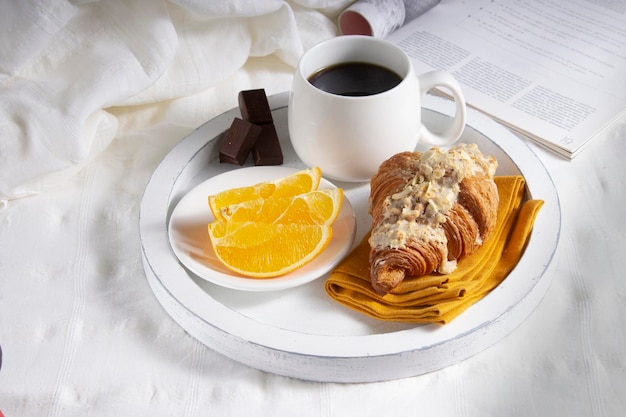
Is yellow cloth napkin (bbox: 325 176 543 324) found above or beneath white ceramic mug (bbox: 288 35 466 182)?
beneath

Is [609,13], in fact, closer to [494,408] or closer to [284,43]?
[284,43]

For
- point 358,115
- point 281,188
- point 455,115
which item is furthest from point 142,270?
point 455,115

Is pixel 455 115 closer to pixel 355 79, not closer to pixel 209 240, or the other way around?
pixel 355 79

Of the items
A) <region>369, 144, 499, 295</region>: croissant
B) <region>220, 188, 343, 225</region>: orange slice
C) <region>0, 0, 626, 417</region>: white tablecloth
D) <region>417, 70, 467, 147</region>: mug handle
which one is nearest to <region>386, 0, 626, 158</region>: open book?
<region>0, 0, 626, 417</region>: white tablecloth

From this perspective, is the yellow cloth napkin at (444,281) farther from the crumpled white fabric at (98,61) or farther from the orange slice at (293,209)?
the crumpled white fabric at (98,61)

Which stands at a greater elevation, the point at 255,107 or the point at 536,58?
the point at 255,107

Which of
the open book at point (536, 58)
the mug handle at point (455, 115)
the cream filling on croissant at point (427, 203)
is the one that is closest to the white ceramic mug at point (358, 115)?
the mug handle at point (455, 115)

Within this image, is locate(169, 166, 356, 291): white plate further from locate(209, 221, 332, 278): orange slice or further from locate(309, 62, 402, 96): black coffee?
locate(309, 62, 402, 96): black coffee
